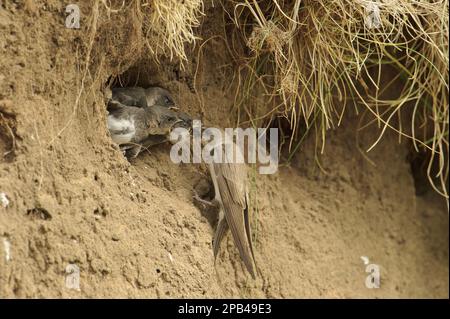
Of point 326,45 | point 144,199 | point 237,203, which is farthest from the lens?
point 237,203

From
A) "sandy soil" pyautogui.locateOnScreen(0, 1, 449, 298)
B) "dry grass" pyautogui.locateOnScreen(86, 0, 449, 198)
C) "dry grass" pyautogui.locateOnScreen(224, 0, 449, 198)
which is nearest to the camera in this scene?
"sandy soil" pyautogui.locateOnScreen(0, 1, 449, 298)

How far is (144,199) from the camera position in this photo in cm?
381

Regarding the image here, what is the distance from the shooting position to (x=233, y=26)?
4188mm

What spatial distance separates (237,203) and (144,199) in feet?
1.76

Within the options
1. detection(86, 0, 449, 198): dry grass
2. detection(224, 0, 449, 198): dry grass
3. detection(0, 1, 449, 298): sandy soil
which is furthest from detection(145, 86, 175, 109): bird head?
detection(224, 0, 449, 198): dry grass

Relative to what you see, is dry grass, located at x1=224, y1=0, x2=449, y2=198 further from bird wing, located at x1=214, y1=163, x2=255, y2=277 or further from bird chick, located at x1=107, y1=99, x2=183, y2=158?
bird chick, located at x1=107, y1=99, x2=183, y2=158

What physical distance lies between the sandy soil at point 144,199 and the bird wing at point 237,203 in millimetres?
101

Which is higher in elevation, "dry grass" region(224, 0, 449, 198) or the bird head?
"dry grass" region(224, 0, 449, 198)

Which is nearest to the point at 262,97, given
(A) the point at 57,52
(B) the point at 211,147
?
(B) the point at 211,147

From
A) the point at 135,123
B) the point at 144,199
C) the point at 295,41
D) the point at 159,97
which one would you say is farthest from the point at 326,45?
the point at 144,199

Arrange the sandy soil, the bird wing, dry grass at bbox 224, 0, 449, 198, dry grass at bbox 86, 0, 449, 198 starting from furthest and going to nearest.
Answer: the bird wing
dry grass at bbox 224, 0, 449, 198
dry grass at bbox 86, 0, 449, 198
the sandy soil

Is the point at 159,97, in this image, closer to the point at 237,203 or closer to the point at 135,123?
the point at 135,123

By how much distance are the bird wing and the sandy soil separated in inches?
4.0

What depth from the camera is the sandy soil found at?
11.0 ft
